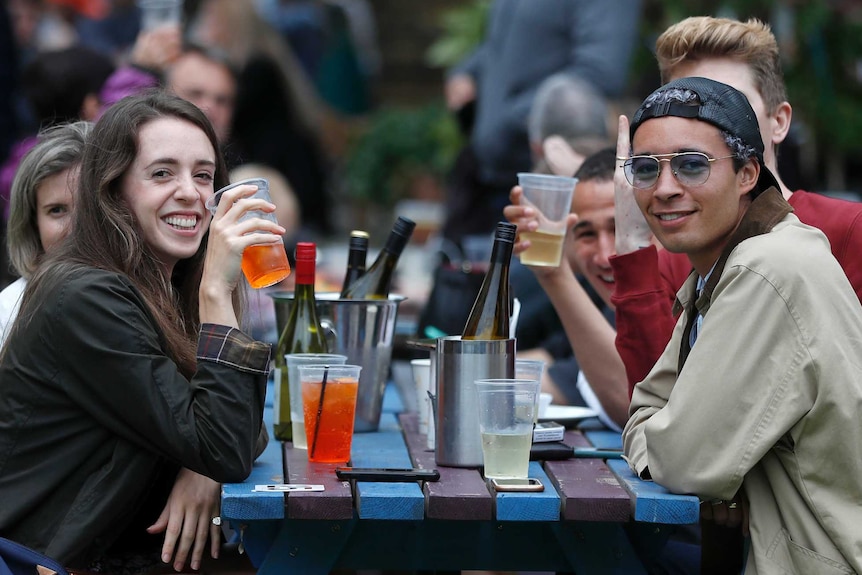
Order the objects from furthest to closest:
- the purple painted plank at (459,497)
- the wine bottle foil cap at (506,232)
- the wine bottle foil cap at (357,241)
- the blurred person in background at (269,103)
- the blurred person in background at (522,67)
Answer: the blurred person in background at (269,103) < the blurred person in background at (522,67) < the wine bottle foil cap at (357,241) < the wine bottle foil cap at (506,232) < the purple painted plank at (459,497)

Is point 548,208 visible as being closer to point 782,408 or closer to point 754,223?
point 754,223

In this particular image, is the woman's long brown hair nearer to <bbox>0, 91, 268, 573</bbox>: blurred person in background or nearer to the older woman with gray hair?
<bbox>0, 91, 268, 573</bbox>: blurred person in background

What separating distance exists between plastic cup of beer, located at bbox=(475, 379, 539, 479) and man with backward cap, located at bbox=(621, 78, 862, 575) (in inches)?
10.5

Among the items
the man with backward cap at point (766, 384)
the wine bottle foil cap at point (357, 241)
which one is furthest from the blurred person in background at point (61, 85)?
the man with backward cap at point (766, 384)

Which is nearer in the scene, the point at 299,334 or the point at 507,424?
the point at 507,424

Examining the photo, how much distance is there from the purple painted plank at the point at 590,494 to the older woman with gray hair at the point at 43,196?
1.54 metres

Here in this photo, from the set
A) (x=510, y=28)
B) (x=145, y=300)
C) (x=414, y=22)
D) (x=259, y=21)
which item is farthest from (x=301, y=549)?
(x=414, y=22)

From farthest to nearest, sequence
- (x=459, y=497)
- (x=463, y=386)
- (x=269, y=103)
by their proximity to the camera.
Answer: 1. (x=269, y=103)
2. (x=463, y=386)
3. (x=459, y=497)

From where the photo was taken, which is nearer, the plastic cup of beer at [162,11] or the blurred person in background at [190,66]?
the blurred person in background at [190,66]

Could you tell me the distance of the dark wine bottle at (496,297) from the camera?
2.80 meters

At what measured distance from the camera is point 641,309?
284cm

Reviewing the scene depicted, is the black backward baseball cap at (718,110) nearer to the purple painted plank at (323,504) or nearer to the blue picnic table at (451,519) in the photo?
the blue picnic table at (451,519)

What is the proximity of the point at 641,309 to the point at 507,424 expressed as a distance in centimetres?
49

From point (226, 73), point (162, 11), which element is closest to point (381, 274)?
Answer: point (226, 73)
